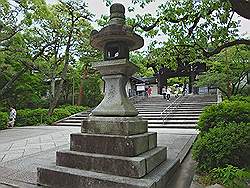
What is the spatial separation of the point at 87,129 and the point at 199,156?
7.49 ft

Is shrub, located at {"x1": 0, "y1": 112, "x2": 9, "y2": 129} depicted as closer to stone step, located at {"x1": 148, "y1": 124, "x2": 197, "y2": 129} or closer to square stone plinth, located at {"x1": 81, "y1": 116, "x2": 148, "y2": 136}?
stone step, located at {"x1": 148, "y1": 124, "x2": 197, "y2": 129}

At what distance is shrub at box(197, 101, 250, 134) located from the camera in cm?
521

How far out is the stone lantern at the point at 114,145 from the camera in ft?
12.1

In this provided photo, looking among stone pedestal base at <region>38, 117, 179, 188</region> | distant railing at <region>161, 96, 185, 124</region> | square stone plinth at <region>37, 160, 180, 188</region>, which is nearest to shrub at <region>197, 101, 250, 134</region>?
stone pedestal base at <region>38, 117, 179, 188</region>

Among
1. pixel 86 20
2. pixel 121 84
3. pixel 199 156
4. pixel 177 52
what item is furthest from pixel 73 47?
pixel 199 156

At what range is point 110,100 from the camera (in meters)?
4.66

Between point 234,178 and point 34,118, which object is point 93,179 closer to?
point 234,178

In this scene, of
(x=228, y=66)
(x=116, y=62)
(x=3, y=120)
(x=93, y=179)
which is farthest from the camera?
(x=228, y=66)

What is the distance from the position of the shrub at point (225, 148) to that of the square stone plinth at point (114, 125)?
1.26m

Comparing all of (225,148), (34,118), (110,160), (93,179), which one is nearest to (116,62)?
(110,160)

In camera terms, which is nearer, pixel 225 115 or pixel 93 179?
pixel 93 179

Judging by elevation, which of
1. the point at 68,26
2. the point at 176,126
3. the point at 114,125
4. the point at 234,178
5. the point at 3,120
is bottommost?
the point at 176,126

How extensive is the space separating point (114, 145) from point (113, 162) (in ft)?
1.05

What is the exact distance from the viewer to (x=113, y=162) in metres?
3.81
